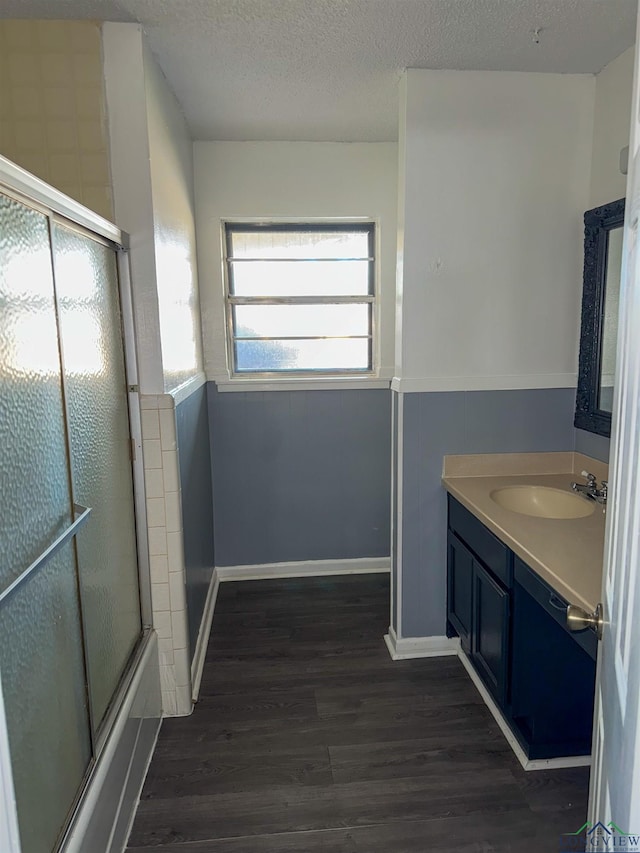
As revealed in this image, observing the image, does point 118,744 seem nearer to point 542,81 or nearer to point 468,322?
point 468,322

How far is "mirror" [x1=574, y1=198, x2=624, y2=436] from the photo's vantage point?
7.23ft

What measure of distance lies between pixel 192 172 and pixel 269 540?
86.0 inches

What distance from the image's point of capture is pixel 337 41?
2.00 meters

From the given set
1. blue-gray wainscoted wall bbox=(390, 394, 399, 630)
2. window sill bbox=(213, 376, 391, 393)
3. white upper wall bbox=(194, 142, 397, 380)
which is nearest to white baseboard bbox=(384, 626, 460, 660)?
blue-gray wainscoted wall bbox=(390, 394, 399, 630)

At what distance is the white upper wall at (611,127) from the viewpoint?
210 cm

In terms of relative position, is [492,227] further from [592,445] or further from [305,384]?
[305,384]

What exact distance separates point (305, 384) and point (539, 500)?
1.51 metres

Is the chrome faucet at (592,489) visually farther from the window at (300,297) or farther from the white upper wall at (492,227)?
the window at (300,297)

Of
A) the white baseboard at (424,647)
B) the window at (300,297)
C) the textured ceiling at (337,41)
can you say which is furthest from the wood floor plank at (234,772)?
the textured ceiling at (337,41)

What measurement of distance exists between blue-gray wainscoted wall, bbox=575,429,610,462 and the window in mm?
1369

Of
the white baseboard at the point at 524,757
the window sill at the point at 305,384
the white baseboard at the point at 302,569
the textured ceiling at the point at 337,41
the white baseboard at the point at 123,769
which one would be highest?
the textured ceiling at the point at 337,41

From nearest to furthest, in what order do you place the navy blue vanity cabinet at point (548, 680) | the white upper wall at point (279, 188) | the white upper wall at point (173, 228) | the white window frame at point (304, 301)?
the navy blue vanity cabinet at point (548, 680)
the white upper wall at point (173, 228)
the white upper wall at point (279, 188)
the white window frame at point (304, 301)

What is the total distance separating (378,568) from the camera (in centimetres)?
354

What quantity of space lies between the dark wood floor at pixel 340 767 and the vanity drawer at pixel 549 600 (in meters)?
0.59
